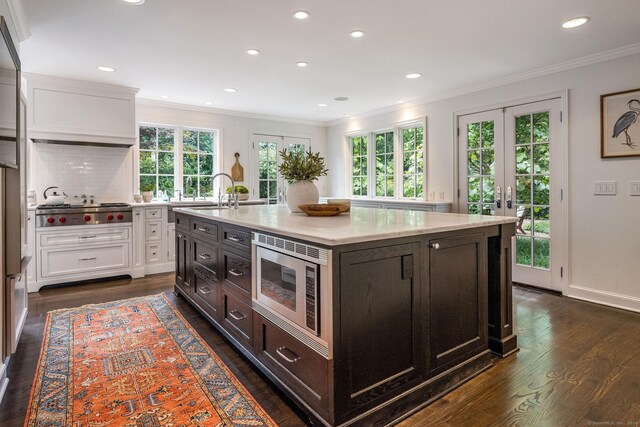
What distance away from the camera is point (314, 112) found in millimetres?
6285

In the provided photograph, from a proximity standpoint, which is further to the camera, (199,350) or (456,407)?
(199,350)

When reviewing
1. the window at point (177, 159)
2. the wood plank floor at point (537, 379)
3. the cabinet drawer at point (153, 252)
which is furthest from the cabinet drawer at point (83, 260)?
the window at point (177, 159)

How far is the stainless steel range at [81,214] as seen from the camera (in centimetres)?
403

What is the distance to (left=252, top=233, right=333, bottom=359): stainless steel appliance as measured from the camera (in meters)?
1.61

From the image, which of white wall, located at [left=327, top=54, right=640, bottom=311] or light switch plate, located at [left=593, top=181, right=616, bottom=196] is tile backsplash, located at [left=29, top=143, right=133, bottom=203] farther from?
light switch plate, located at [left=593, top=181, right=616, bottom=196]

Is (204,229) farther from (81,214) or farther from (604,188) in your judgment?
(604,188)

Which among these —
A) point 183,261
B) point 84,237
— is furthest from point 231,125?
point 183,261

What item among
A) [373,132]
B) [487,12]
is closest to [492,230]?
[487,12]

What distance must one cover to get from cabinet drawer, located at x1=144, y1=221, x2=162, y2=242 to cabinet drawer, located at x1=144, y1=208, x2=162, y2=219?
70 millimetres

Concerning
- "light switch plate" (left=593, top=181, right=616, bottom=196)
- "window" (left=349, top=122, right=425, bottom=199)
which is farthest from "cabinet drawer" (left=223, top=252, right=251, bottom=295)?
"window" (left=349, top=122, right=425, bottom=199)

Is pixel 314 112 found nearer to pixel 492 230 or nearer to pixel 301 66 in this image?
pixel 301 66

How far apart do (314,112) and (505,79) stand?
3.03m

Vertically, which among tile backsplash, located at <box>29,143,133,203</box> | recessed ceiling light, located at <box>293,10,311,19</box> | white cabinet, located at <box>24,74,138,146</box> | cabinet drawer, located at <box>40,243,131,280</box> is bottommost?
cabinet drawer, located at <box>40,243,131,280</box>

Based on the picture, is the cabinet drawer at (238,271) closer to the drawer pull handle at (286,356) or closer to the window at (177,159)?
the drawer pull handle at (286,356)
